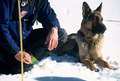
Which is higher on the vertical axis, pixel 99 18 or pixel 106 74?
pixel 99 18

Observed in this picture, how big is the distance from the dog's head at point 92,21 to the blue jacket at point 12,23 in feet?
2.20

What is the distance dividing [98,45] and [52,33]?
1012 mm

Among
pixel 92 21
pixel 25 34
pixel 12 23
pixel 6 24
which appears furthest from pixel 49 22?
pixel 92 21

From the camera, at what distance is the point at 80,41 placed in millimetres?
2645

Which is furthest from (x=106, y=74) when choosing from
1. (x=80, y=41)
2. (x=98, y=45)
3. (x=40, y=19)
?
(x=40, y=19)

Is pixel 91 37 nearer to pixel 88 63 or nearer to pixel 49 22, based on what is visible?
pixel 88 63

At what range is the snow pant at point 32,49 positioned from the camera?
1.96 meters

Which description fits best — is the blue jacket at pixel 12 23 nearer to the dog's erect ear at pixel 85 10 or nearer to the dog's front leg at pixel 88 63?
the dog's erect ear at pixel 85 10

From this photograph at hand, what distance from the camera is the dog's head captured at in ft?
7.83

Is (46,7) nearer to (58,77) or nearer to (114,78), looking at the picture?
(58,77)

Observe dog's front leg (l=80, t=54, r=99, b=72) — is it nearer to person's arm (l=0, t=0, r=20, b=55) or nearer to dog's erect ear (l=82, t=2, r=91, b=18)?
dog's erect ear (l=82, t=2, r=91, b=18)

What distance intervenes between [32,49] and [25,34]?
0.31 meters

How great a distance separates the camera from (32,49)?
2.24m

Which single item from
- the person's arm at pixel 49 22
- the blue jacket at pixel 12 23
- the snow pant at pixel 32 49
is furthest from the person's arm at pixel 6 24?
the person's arm at pixel 49 22
